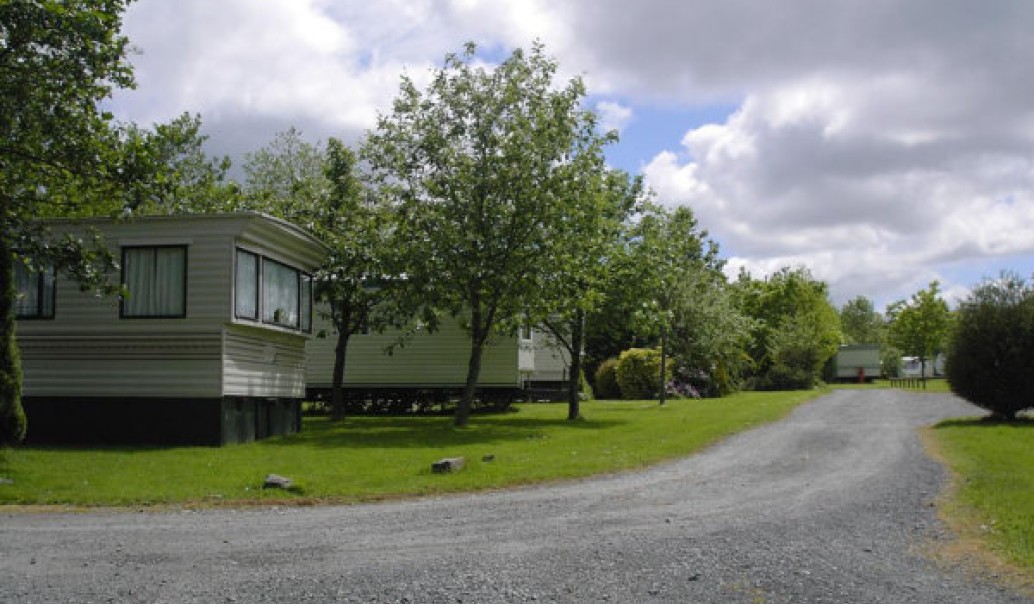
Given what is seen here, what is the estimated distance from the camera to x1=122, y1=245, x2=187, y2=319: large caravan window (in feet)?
53.0

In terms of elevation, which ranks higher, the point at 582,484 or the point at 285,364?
the point at 285,364

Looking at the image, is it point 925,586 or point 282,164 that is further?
point 282,164

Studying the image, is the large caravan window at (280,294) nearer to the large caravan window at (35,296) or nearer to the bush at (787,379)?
the large caravan window at (35,296)

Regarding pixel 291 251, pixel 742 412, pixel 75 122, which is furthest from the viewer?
pixel 742 412

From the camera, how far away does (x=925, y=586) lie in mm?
6391

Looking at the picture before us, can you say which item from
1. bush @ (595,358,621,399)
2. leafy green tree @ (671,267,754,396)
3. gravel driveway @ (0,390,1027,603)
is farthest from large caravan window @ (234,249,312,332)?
bush @ (595,358,621,399)

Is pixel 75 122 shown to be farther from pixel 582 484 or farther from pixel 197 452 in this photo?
pixel 582 484

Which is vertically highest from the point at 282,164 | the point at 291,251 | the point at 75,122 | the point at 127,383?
the point at 282,164

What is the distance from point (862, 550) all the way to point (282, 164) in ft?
95.9

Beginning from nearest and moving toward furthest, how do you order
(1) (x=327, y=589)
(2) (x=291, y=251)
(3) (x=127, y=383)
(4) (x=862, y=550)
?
(1) (x=327, y=589), (4) (x=862, y=550), (3) (x=127, y=383), (2) (x=291, y=251)

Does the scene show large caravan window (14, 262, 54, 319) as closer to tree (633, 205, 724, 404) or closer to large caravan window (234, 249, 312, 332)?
large caravan window (234, 249, 312, 332)

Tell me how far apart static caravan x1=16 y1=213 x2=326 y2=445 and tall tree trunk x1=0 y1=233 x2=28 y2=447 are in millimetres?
2607

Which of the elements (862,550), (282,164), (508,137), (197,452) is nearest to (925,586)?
(862,550)

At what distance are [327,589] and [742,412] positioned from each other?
18.5 metres
